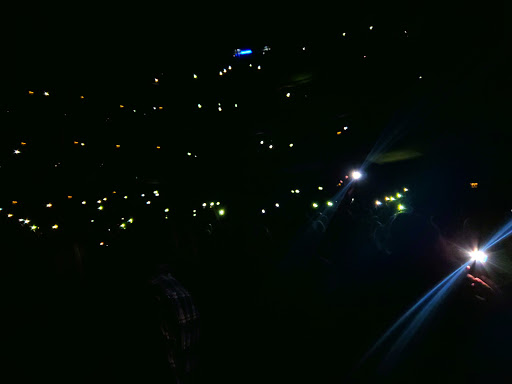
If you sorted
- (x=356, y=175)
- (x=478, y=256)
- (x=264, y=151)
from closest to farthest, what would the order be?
1. (x=478, y=256)
2. (x=264, y=151)
3. (x=356, y=175)

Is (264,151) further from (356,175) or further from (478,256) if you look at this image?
(478,256)

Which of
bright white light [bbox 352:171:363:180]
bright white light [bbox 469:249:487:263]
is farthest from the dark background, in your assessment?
bright white light [bbox 469:249:487:263]

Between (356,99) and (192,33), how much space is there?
3.83m

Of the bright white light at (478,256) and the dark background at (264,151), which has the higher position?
the dark background at (264,151)

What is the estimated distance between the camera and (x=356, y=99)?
214 inches

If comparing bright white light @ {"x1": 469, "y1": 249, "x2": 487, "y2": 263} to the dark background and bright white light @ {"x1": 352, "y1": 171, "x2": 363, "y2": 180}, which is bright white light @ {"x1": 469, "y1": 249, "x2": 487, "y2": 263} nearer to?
the dark background

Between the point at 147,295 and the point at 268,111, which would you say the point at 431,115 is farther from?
the point at 147,295

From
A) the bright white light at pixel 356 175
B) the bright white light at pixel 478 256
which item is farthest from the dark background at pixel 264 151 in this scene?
the bright white light at pixel 478 256

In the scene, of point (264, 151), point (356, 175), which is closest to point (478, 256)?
point (356, 175)

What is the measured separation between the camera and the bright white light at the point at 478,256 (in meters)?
3.19

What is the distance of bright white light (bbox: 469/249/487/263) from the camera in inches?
126

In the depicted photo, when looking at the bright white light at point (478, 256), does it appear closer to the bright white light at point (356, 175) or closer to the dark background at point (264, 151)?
the dark background at point (264, 151)

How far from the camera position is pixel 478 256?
10.8 ft

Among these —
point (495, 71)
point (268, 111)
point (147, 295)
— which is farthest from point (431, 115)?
point (147, 295)
